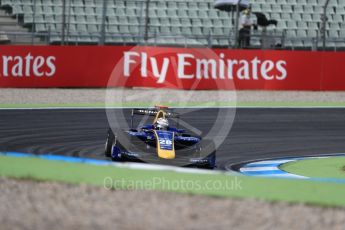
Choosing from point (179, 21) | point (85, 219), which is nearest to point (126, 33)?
point (179, 21)

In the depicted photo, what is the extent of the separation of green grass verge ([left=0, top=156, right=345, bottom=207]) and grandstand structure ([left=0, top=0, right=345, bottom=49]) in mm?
14603

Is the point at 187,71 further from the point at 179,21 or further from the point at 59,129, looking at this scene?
the point at 59,129

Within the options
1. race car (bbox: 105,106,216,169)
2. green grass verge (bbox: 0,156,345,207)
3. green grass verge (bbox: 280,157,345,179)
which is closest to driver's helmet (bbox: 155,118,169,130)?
race car (bbox: 105,106,216,169)

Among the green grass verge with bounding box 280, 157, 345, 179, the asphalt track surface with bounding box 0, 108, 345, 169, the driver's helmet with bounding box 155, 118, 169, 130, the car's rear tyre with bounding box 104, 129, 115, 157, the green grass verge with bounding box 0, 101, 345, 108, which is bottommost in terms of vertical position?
the green grass verge with bounding box 0, 101, 345, 108

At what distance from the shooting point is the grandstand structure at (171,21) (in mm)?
23984

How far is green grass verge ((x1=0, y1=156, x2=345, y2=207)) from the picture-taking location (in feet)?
25.1

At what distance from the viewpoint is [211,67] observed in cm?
2166

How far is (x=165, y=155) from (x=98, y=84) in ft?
35.1

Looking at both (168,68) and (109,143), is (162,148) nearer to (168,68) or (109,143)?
(109,143)

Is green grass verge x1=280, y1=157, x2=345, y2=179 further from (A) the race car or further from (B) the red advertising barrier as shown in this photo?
(B) the red advertising barrier

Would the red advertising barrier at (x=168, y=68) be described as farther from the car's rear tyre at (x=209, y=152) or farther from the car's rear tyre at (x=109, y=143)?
the car's rear tyre at (x=209, y=152)

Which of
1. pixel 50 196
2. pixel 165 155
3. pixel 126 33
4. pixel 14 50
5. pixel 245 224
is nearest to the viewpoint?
pixel 245 224

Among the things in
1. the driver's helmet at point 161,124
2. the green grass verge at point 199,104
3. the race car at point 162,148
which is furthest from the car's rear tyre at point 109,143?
the green grass verge at point 199,104

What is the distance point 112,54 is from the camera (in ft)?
70.3
